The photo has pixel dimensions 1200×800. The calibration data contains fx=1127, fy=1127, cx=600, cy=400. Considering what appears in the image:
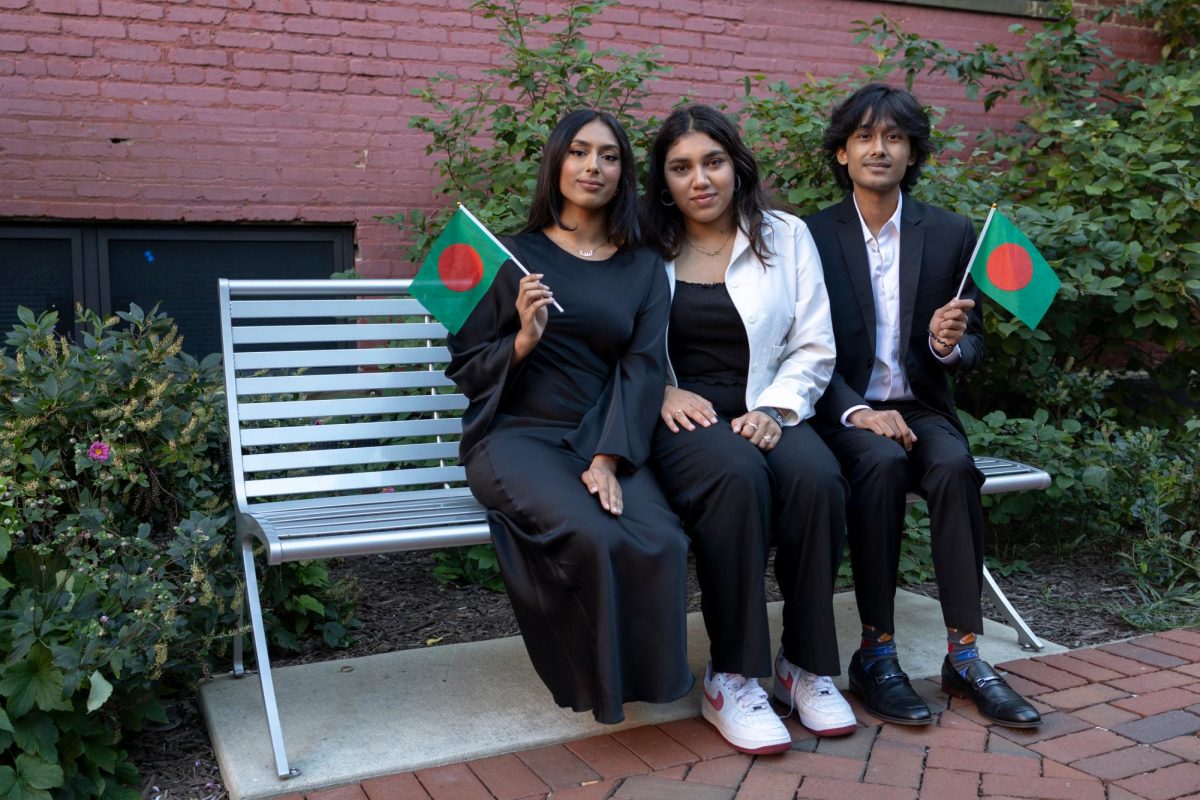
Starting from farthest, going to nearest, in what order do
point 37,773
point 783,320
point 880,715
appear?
point 783,320 → point 880,715 → point 37,773

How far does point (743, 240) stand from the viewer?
341 centimetres

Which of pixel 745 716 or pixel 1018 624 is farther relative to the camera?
pixel 1018 624

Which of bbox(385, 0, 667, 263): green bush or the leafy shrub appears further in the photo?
the leafy shrub

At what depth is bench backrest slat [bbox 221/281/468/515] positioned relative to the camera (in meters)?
3.29

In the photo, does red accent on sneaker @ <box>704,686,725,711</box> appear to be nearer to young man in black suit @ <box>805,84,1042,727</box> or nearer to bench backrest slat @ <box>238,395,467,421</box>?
young man in black suit @ <box>805,84,1042,727</box>

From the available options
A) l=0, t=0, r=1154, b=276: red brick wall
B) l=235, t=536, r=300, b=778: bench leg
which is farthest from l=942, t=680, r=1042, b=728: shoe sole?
l=0, t=0, r=1154, b=276: red brick wall

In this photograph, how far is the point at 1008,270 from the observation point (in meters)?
3.45

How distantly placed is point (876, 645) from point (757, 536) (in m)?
0.56

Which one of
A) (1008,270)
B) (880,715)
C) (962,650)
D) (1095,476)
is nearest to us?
(880,715)

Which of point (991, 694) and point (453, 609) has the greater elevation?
point (991, 694)

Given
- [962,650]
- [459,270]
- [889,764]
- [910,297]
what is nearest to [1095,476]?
[910,297]

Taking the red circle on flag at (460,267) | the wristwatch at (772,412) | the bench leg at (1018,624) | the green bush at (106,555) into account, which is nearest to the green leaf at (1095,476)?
the bench leg at (1018,624)

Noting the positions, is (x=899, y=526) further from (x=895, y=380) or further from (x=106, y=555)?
(x=106, y=555)

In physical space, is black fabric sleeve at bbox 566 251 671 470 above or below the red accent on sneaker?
above
